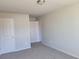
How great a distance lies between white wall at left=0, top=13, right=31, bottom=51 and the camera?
5.23 meters

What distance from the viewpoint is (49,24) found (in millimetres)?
5895

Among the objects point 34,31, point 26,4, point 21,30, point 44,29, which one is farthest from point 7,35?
point 34,31

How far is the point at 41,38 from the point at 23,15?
2.47 m

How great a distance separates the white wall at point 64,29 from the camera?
3996mm

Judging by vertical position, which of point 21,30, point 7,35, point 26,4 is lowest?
point 7,35

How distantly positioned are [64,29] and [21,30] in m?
2.48

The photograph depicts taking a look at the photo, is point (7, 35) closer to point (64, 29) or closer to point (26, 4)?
point (26, 4)

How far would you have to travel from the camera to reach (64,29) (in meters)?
4.61

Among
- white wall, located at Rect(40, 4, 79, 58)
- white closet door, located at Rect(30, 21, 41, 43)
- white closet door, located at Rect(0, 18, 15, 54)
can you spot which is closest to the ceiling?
white wall, located at Rect(40, 4, 79, 58)

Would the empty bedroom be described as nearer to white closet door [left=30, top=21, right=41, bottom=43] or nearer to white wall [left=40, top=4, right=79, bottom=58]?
white wall [left=40, top=4, right=79, bottom=58]

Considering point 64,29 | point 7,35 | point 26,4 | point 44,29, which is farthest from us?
point 44,29

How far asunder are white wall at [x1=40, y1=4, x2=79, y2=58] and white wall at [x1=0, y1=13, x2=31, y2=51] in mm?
1436

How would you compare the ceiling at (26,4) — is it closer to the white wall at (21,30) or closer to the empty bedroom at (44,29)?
the empty bedroom at (44,29)

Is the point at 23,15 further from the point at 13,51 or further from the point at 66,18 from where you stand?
the point at 66,18
